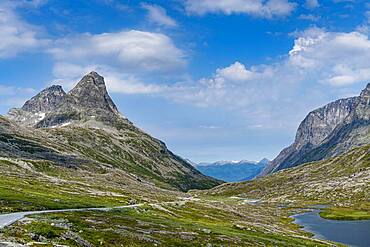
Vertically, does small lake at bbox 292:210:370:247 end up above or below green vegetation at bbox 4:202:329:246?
below

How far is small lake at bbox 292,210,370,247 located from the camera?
126594 mm

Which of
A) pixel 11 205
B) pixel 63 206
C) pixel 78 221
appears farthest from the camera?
pixel 63 206

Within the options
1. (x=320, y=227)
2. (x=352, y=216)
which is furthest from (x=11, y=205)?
(x=352, y=216)

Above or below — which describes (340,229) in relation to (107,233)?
below

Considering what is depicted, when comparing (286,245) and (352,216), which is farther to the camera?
(352,216)

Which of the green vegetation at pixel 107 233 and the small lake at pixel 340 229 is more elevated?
the green vegetation at pixel 107 233

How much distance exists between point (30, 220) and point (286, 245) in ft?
172

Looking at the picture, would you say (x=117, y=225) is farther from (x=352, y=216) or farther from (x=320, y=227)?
Result: (x=352, y=216)

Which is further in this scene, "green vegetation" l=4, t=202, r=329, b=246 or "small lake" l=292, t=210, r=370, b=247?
"small lake" l=292, t=210, r=370, b=247

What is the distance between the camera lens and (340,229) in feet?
497

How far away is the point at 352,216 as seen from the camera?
187 meters

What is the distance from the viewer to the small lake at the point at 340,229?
415 ft

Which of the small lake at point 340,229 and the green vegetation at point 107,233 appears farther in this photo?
the small lake at point 340,229

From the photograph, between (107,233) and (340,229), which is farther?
(340,229)
